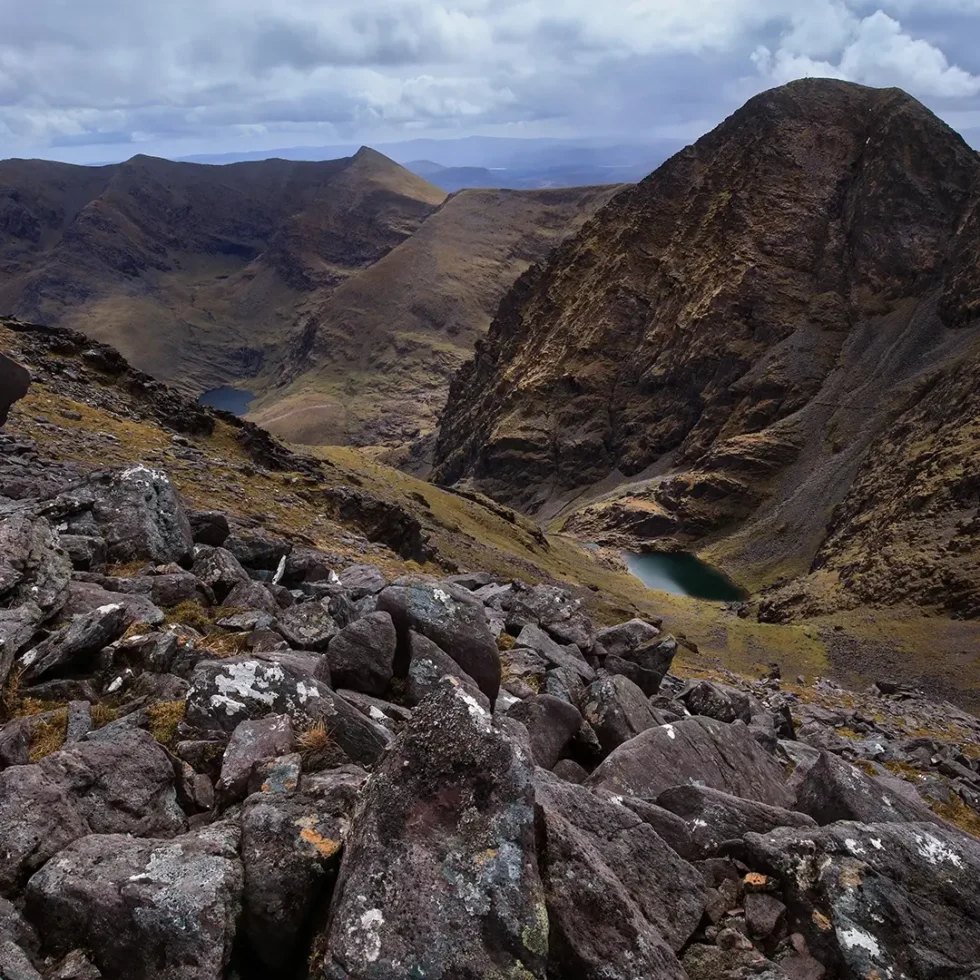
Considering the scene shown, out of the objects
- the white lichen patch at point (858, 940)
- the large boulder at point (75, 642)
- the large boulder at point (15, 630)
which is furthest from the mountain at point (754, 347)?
the large boulder at point (15, 630)

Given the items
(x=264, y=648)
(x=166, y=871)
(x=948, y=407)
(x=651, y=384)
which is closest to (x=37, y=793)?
(x=166, y=871)

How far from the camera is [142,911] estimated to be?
6.39 meters

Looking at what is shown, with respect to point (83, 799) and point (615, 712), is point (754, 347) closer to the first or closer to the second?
point (615, 712)

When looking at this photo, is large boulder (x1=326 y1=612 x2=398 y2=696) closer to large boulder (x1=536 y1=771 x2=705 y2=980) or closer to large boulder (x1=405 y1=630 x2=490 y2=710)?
large boulder (x1=405 y1=630 x2=490 y2=710)

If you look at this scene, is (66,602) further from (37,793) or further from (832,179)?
(832,179)

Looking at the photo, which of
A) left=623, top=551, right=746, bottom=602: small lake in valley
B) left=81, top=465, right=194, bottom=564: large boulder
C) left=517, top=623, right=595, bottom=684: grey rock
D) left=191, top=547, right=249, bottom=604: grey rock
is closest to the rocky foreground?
left=191, top=547, right=249, bottom=604: grey rock

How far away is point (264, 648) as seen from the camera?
44.5 ft

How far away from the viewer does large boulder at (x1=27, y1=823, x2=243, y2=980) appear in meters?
6.31

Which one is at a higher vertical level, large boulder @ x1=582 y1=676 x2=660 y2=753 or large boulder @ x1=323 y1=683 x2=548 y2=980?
large boulder @ x1=323 y1=683 x2=548 y2=980

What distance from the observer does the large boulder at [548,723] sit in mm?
13172

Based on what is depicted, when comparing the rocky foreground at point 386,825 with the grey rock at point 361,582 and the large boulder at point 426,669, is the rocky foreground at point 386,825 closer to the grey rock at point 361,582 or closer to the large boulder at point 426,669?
the large boulder at point 426,669

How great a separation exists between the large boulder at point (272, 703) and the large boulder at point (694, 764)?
13.2 ft

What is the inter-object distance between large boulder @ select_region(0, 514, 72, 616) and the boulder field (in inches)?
2.1

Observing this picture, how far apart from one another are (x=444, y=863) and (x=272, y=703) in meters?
4.53
